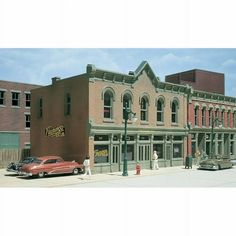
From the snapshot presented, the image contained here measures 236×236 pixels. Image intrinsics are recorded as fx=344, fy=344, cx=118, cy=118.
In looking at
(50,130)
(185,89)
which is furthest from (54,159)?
(185,89)

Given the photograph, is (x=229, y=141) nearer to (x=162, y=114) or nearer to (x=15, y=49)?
(x=162, y=114)

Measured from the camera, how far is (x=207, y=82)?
38.3 m

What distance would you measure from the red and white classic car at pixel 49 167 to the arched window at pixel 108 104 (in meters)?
4.50

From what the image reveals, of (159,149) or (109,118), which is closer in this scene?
(109,118)

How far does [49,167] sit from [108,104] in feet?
22.9

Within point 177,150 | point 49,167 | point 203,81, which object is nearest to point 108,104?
point 49,167

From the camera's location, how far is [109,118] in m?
27.0

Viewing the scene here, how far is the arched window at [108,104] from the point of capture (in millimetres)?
26875

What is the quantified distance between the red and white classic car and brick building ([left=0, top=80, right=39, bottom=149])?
14220 mm

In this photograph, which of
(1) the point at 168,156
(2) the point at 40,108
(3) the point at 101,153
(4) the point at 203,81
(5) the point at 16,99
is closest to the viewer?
(3) the point at 101,153

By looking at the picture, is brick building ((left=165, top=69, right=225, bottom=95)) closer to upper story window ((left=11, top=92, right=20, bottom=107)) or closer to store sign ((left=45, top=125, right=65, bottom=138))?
store sign ((left=45, top=125, right=65, bottom=138))

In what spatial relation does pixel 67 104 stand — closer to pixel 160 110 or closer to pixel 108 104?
pixel 108 104

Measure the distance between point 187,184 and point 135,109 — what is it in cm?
1024

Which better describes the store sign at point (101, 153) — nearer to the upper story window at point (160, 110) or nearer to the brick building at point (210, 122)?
the upper story window at point (160, 110)
